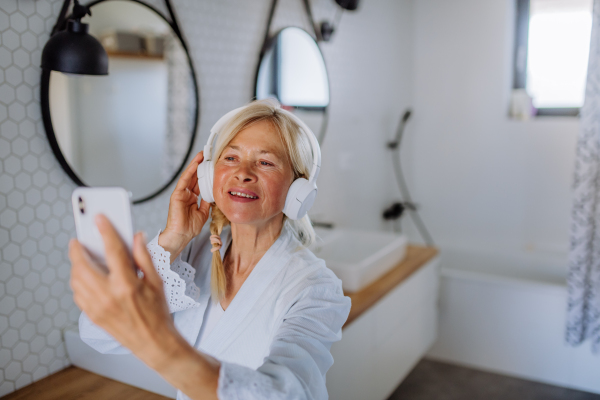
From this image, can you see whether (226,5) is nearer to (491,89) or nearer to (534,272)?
(491,89)

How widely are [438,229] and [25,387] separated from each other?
2960 mm

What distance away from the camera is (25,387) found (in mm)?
1310

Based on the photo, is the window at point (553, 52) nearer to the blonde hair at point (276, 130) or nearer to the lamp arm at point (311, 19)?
the lamp arm at point (311, 19)

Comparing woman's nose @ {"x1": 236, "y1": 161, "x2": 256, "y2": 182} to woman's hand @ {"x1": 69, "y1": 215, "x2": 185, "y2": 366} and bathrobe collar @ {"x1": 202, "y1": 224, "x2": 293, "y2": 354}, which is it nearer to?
bathrobe collar @ {"x1": 202, "y1": 224, "x2": 293, "y2": 354}

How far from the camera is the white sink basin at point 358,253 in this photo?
1.84 meters

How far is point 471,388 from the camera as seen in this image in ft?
8.48

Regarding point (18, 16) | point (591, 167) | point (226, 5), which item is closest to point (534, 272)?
point (591, 167)

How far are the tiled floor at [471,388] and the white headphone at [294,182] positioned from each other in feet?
5.78

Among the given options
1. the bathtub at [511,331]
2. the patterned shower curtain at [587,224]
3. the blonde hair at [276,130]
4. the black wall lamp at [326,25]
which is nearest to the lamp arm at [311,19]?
the black wall lamp at [326,25]

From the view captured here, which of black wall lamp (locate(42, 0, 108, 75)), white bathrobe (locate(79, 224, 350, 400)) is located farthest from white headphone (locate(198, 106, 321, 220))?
black wall lamp (locate(42, 0, 108, 75))

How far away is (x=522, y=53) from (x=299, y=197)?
281 cm

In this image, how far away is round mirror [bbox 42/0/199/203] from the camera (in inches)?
53.1

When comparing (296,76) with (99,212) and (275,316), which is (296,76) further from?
(99,212)

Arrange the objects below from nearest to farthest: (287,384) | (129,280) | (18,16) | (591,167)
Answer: (129,280)
(287,384)
(18,16)
(591,167)
